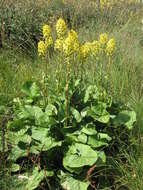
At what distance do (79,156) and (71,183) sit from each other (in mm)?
213

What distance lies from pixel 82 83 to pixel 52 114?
2.14 ft

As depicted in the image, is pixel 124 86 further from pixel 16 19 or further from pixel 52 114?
pixel 16 19

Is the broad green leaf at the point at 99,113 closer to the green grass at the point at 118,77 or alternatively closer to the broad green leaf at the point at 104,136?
the broad green leaf at the point at 104,136

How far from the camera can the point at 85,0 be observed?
7137 millimetres

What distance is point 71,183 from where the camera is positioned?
7.75 feet

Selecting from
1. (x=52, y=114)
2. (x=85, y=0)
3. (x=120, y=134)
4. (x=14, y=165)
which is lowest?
(x=14, y=165)

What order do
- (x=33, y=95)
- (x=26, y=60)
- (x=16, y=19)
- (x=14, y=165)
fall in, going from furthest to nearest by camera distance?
(x=16, y=19), (x=26, y=60), (x=33, y=95), (x=14, y=165)

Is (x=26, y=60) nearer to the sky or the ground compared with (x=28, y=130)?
nearer to the sky

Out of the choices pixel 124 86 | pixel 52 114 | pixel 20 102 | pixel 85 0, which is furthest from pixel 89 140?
pixel 85 0

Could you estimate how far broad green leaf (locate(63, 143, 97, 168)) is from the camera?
229 cm

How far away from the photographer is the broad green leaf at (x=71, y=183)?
2.32 meters

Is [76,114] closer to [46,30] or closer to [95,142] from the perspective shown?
[95,142]

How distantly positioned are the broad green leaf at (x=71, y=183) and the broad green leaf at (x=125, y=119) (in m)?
0.64

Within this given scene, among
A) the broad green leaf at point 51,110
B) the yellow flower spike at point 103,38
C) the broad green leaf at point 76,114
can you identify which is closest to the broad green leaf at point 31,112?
the broad green leaf at point 51,110
